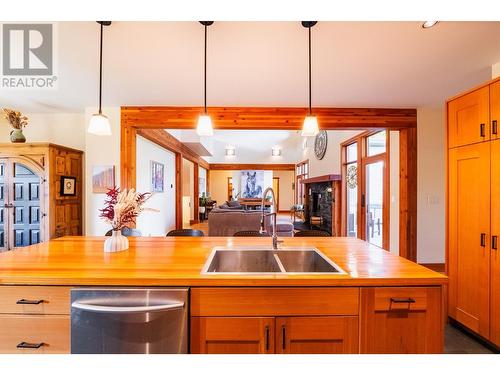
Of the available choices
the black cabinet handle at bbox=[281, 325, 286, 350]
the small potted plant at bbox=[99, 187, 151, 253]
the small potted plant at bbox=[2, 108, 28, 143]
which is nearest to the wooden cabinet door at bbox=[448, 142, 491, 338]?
the black cabinet handle at bbox=[281, 325, 286, 350]

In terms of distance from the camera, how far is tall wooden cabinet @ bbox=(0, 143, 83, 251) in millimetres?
3305

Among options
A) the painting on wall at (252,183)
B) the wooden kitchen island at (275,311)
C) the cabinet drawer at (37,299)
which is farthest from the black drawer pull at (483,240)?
the painting on wall at (252,183)

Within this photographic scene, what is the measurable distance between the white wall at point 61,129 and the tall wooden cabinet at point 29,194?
2.19ft

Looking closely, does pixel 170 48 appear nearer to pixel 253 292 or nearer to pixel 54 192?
pixel 253 292

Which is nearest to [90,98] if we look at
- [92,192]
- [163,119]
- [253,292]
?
[163,119]

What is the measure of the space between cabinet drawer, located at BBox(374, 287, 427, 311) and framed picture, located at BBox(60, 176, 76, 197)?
4078mm

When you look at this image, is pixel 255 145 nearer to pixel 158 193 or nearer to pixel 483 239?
pixel 158 193

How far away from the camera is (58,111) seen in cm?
→ 389

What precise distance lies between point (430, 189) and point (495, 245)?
6.75ft

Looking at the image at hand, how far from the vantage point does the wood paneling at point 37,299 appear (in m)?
1.23

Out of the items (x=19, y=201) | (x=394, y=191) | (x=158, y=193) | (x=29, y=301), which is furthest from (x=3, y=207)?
Answer: (x=394, y=191)

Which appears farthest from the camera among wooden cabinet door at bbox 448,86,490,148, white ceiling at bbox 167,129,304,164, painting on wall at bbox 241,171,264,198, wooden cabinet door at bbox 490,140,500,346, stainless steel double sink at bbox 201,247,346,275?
painting on wall at bbox 241,171,264,198

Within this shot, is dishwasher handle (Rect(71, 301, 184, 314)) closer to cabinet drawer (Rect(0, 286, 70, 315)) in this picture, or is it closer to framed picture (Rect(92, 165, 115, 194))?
cabinet drawer (Rect(0, 286, 70, 315))

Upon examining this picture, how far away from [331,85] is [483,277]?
2.38 m
